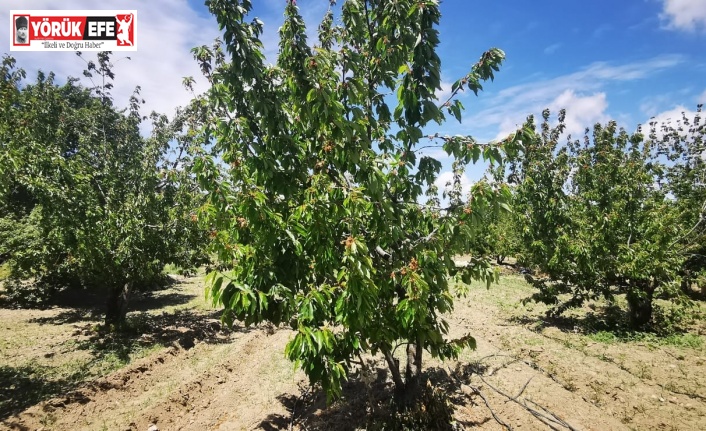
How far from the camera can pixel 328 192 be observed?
400cm

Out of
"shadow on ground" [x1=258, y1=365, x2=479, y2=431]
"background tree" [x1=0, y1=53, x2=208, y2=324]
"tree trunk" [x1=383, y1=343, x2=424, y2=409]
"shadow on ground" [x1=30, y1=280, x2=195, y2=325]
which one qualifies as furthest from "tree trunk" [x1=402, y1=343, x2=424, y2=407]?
"shadow on ground" [x1=30, y1=280, x2=195, y2=325]

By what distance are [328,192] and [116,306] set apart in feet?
44.3

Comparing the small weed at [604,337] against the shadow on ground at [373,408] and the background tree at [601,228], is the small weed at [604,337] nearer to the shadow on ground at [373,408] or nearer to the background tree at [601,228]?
the background tree at [601,228]

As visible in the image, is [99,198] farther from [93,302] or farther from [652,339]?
[652,339]

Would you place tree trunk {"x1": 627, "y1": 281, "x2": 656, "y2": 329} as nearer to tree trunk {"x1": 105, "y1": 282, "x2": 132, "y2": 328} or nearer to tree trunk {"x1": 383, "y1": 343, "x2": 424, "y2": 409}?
tree trunk {"x1": 383, "y1": 343, "x2": 424, "y2": 409}

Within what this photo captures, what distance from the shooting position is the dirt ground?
650 cm

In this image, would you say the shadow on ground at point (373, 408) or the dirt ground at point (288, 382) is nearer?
the shadow on ground at point (373, 408)

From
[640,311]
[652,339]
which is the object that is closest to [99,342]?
[652,339]

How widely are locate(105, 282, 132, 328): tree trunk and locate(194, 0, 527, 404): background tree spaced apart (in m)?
11.1

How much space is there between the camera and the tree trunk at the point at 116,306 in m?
13.1

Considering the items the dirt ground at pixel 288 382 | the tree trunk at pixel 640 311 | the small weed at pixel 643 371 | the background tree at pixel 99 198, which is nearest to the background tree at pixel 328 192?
the dirt ground at pixel 288 382

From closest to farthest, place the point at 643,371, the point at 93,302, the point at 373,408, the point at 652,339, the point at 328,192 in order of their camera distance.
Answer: the point at 328,192, the point at 373,408, the point at 643,371, the point at 652,339, the point at 93,302

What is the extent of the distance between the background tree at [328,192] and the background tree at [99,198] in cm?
531

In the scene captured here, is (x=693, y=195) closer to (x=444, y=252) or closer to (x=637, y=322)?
(x=637, y=322)
